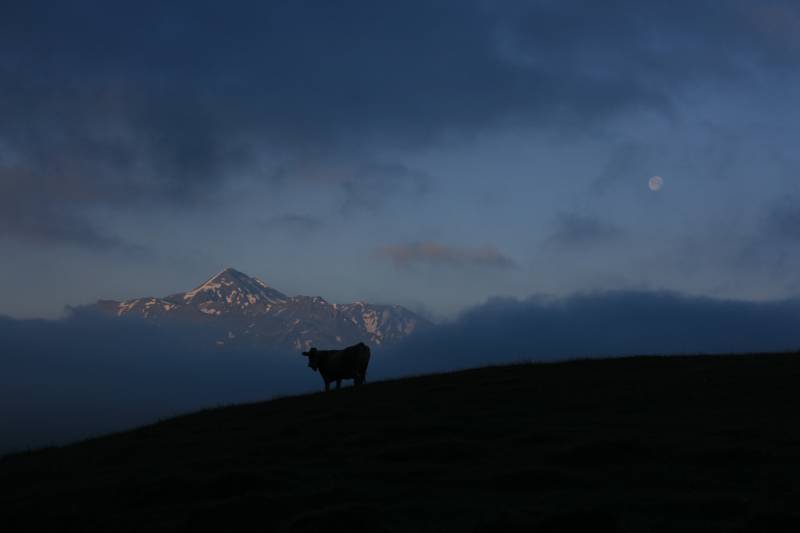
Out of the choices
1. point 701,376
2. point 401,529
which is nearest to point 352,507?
point 401,529

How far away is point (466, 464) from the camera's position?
18938 millimetres

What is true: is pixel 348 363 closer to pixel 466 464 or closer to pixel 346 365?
pixel 346 365

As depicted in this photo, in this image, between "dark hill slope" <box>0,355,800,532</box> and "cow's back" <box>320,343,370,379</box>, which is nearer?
"dark hill slope" <box>0,355,800,532</box>

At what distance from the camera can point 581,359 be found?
37.0 meters

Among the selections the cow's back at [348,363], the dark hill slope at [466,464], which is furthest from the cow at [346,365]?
the dark hill slope at [466,464]

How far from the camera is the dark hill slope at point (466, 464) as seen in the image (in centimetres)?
1452

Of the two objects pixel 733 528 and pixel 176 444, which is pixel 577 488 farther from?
pixel 176 444

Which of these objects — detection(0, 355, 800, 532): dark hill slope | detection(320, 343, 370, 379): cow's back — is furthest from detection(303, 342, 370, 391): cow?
detection(0, 355, 800, 532): dark hill slope

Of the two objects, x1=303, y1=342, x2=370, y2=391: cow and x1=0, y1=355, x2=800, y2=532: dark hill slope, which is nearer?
x1=0, y1=355, x2=800, y2=532: dark hill slope

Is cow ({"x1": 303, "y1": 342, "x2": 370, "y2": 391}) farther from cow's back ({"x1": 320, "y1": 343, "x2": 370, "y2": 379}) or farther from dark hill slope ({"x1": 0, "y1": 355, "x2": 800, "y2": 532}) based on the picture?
dark hill slope ({"x1": 0, "y1": 355, "x2": 800, "y2": 532})

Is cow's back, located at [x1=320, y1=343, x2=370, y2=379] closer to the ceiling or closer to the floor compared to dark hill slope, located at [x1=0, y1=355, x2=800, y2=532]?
closer to the ceiling

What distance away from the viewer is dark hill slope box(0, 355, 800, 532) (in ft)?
47.6

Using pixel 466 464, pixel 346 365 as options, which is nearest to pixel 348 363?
pixel 346 365

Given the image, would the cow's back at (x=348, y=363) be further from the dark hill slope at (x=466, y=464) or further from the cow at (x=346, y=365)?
the dark hill slope at (x=466, y=464)
